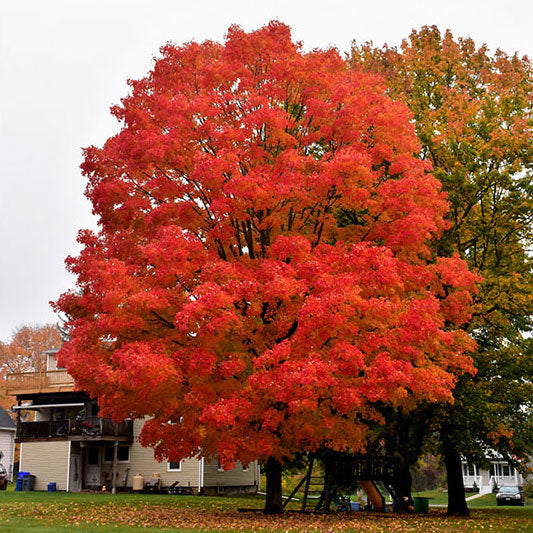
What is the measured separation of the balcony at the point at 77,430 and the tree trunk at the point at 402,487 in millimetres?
18040

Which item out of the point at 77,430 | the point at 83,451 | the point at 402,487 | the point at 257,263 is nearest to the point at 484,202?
the point at 257,263

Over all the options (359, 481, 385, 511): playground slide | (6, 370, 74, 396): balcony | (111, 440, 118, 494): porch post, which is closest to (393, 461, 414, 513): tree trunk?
(359, 481, 385, 511): playground slide

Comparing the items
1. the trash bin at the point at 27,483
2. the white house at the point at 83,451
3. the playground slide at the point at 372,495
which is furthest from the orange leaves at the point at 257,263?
the trash bin at the point at 27,483

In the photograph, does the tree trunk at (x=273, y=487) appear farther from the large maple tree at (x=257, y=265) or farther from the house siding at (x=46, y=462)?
the house siding at (x=46, y=462)

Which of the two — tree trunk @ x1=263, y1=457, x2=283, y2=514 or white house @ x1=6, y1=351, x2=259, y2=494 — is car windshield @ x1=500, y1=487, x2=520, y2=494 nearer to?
white house @ x1=6, y1=351, x2=259, y2=494

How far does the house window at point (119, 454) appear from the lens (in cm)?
3926

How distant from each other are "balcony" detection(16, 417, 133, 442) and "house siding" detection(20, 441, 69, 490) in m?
0.73

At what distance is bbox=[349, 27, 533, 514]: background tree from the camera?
22.4 meters

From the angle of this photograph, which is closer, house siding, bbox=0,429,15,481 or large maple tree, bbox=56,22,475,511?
large maple tree, bbox=56,22,475,511

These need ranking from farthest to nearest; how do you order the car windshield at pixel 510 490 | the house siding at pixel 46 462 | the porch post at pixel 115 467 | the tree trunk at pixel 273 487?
the car windshield at pixel 510 490 < the house siding at pixel 46 462 < the porch post at pixel 115 467 < the tree trunk at pixel 273 487

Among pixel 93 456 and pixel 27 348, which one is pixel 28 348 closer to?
pixel 27 348

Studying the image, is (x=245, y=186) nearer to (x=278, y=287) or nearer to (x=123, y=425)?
(x=278, y=287)

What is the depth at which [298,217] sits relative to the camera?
19.6 metres

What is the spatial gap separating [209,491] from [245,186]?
87.0 feet
